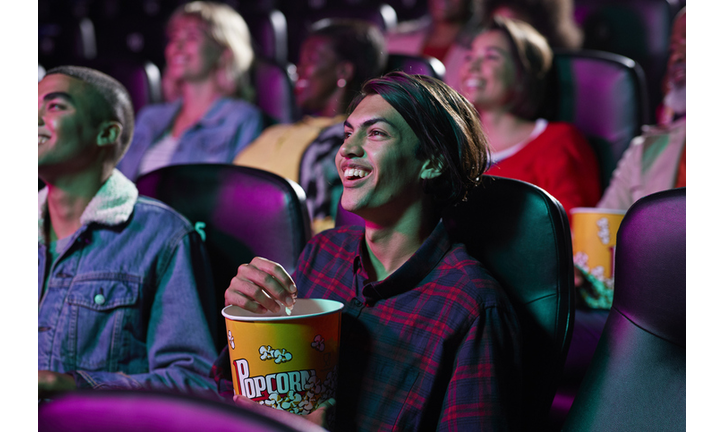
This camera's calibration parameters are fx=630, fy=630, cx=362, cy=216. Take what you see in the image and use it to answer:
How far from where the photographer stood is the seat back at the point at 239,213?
103cm

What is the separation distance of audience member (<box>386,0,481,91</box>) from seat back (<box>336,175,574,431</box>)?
159 centimetres

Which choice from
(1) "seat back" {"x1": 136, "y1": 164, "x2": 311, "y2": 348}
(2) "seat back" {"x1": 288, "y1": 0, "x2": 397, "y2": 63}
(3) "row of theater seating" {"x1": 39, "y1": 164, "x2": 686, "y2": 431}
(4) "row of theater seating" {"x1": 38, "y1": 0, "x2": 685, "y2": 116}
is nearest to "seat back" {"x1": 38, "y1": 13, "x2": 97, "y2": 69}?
(4) "row of theater seating" {"x1": 38, "y1": 0, "x2": 685, "y2": 116}

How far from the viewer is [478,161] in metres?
0.80

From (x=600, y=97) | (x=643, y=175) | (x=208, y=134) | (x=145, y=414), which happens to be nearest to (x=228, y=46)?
(x=208, y=134)

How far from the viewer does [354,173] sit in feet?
2.59

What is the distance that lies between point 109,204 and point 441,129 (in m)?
0.56

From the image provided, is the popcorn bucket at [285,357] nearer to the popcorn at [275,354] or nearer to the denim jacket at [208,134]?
the popcorn at [275,354]

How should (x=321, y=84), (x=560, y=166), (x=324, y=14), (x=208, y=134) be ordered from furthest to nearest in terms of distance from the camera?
(x=324, y=14) < (x=208, y=134) < (x=321, y=84) < (x=560, y=166)

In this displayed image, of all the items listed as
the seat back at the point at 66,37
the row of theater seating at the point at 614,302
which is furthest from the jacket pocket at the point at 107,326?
the seat back at the point at 66,37

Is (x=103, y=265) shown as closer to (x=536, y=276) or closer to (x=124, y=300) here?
(x=124, y=300)
